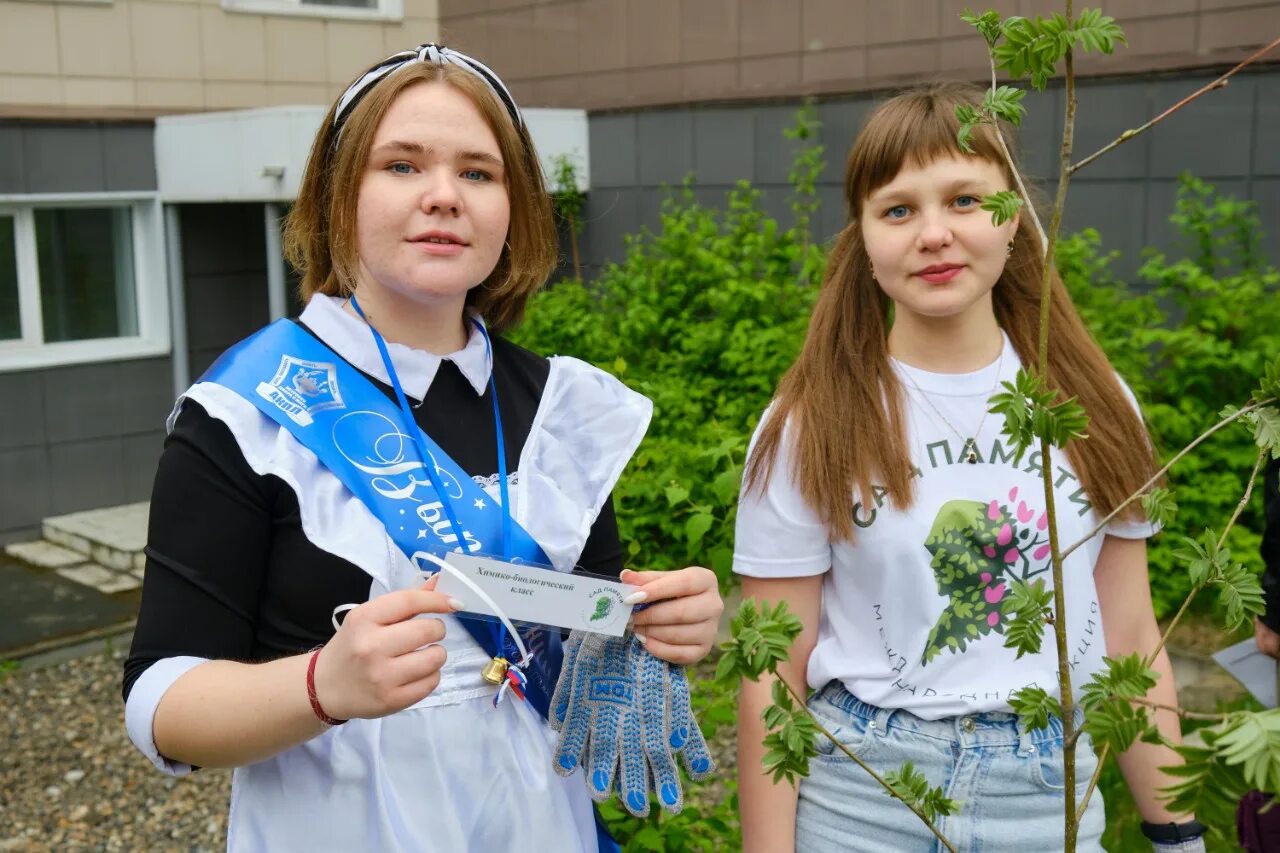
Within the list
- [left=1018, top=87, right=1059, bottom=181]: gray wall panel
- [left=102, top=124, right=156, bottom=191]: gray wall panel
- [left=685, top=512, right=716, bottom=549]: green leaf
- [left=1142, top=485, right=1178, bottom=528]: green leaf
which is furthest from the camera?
[left=102, top=124, right=156, bottom=191]: gray wall panel

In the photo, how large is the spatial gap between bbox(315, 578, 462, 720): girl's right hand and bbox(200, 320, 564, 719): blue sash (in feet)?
0.58

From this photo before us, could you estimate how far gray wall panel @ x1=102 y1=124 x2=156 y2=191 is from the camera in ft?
25.3

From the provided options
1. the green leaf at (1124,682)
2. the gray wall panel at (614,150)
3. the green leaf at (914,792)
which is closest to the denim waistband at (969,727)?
the green leaf at (914,792)

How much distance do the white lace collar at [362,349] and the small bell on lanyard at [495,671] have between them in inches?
13.6

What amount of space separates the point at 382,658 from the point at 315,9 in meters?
8.24

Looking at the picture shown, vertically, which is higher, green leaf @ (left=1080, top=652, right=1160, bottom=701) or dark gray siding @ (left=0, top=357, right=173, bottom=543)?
green leaf @ (left=1080, top=652, right=1160, bottom=701)

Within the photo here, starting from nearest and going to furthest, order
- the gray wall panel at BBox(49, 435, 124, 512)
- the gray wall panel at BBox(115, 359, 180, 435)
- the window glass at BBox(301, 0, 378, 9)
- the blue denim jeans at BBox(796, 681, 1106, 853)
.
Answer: the blue denim jeans at BBox(796, 681, 1106, 853) < the gray wall panel at BBox(49, 435, 124, 512) < the gray wall panel at BBox(115, 359, 180, 435) < the window glass at BBox(301, 0, 378, 9)

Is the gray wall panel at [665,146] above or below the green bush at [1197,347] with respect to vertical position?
above

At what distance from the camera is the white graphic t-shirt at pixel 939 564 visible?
1710 millimetres

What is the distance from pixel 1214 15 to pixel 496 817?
5281 millimetres

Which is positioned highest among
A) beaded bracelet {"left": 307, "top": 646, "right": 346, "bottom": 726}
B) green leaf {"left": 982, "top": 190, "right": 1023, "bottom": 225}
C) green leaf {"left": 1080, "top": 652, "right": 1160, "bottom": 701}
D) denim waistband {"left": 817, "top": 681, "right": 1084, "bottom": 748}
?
green leaf {"left": 982, "top": 190, "right": 1023, "bottom": 225}

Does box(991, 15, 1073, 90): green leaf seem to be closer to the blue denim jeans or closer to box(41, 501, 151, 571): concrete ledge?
the blue denim jeans

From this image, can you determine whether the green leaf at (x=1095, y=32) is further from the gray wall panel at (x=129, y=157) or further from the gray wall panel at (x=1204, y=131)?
the gray wall panel at (x=129, y=157)

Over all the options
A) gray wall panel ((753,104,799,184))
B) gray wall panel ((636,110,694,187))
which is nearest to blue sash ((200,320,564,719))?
gray wall panel ((753,104,799,184))
